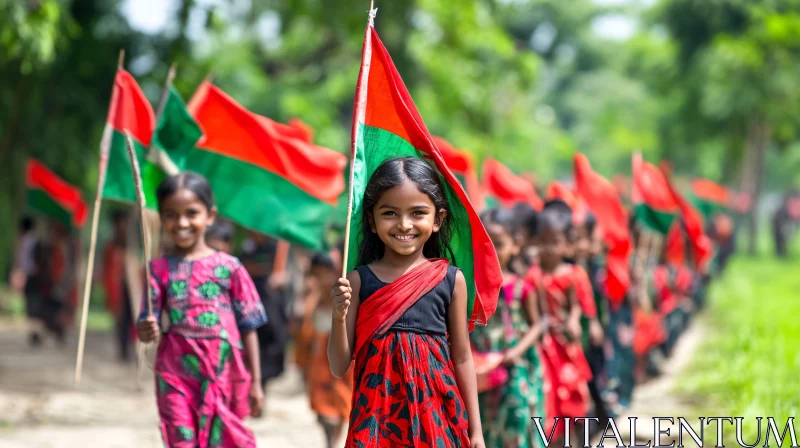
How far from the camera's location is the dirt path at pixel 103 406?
26.2 ft

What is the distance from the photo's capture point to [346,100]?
72.2 feet

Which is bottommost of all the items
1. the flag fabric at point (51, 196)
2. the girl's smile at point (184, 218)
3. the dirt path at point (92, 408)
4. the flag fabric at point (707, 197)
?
the dirt path at point (92, 408)

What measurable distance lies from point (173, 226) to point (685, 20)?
25.5m

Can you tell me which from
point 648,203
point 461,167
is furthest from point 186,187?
point 648,203

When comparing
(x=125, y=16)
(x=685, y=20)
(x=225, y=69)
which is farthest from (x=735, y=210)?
(x=125, y=16)

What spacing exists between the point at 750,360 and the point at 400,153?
250 inches

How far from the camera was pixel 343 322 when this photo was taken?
149 inches

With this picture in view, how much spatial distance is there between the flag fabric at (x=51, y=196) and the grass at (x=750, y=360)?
24.7 ft

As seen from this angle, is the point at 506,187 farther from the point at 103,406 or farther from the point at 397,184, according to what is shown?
the point at 397,184

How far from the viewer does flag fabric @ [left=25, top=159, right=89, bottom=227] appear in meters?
13.1

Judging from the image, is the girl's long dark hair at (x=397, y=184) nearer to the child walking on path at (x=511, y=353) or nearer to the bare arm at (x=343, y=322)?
the bare arm at (x=343, y=322)

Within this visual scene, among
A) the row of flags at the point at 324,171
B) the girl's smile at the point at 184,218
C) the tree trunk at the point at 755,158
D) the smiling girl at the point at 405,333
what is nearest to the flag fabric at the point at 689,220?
the row of flags at the point at 324,171

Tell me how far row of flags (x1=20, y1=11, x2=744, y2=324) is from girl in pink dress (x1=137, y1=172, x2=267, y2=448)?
1.66ft

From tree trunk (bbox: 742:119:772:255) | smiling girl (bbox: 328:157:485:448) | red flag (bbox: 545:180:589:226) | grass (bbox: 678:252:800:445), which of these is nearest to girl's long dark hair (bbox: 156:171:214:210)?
smiling girl (bbox: 328:157:485:448)
